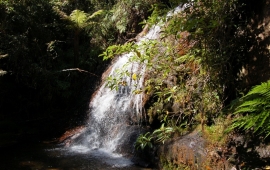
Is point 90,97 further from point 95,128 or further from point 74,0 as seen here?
point 74,0

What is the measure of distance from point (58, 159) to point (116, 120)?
1800 mm

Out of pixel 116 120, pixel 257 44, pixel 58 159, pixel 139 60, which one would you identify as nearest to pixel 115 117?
pixel 116 120

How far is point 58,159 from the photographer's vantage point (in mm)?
5758

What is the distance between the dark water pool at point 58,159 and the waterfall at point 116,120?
27 centimetres

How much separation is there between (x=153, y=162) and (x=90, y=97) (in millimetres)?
4371

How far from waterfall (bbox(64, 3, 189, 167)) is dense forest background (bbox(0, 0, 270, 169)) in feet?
1.69

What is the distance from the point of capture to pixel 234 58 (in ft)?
12.7

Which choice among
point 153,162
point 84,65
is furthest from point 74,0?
point 153,162

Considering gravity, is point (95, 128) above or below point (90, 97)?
below

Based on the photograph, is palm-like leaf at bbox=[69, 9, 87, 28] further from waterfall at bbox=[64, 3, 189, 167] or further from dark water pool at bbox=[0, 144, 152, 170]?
dark water pool at bbox=[0, 144, 152, 170]

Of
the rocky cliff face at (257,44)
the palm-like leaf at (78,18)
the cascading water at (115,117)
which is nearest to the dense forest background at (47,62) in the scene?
the palm-like leaf at (78,18)

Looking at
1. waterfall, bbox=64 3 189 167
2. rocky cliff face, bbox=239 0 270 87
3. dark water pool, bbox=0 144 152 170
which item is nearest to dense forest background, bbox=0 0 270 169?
rocky cliff face, bbox=239 0 270 87

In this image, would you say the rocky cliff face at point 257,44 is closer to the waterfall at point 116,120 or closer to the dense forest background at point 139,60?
the dense forest background at point 139,60

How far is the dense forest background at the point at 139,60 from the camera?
3621mm
